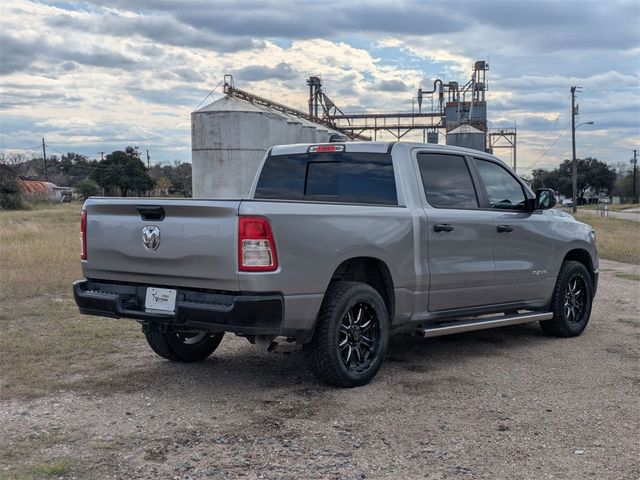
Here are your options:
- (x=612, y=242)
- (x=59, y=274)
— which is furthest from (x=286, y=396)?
(x=612, y=242)

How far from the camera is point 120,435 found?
4.79m

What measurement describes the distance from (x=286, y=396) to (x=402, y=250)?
1.53 metres

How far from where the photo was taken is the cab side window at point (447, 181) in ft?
22.0

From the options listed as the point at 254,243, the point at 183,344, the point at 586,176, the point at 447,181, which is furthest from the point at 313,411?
the point at 586,176

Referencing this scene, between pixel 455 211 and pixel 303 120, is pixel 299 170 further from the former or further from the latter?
pixel 303 120

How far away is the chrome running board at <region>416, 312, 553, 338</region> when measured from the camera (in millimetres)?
6488

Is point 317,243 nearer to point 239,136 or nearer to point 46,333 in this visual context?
point 46,333

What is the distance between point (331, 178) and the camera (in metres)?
6.88

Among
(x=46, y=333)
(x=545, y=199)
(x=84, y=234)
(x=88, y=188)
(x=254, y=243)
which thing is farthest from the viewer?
(x=88, y=188)

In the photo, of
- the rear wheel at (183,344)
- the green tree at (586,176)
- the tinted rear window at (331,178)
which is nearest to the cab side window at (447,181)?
the tinted rear window at (331,178)

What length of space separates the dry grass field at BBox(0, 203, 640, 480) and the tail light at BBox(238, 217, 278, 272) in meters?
1.06

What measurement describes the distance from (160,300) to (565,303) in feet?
15.3

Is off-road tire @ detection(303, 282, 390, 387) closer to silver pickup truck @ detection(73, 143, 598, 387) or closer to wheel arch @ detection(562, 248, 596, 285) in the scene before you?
silver pickup truck @ detection(73, 143, 598, 387)

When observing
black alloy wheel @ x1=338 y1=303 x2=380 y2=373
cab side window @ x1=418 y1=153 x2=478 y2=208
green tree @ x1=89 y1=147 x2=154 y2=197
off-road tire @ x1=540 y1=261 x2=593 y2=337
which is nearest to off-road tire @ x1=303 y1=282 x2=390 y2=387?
black alloy wheel @ x1=338 y1=303 x2=380 y2=373
